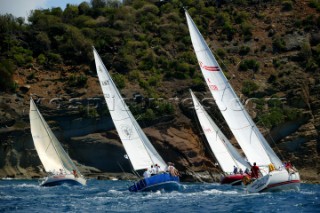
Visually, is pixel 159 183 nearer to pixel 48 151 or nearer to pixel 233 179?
pixel 233 179

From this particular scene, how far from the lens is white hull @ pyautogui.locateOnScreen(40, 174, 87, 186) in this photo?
52.4m

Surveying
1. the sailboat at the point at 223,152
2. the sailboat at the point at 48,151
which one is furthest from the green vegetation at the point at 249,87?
the sailboat at the point at 48,151

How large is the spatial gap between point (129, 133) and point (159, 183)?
4.02 m

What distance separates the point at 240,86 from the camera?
76812 millimetres

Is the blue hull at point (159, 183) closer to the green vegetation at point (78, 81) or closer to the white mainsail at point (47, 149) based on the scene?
the white mainsail at point (47, 149)

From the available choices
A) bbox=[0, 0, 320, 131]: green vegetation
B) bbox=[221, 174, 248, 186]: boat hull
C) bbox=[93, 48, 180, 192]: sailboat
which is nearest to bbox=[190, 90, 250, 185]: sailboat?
bbox=[221, 174, 248, 186]: boat hull

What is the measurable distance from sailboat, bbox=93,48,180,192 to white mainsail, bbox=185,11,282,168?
5.29 m

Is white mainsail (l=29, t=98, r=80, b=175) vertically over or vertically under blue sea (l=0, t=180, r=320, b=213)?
over

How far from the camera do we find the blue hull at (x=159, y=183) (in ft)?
131

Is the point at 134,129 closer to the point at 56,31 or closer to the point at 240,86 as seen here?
the point at 240,86

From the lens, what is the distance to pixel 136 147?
41438 mm

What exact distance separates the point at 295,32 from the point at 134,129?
50.9 metres

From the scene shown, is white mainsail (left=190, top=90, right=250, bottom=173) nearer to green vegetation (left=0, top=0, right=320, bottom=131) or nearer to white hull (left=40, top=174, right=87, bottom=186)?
white hull (left=40, top=174, right=87, bottom=186)

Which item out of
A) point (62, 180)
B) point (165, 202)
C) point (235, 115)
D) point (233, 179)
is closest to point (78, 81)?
point (62, 180)
